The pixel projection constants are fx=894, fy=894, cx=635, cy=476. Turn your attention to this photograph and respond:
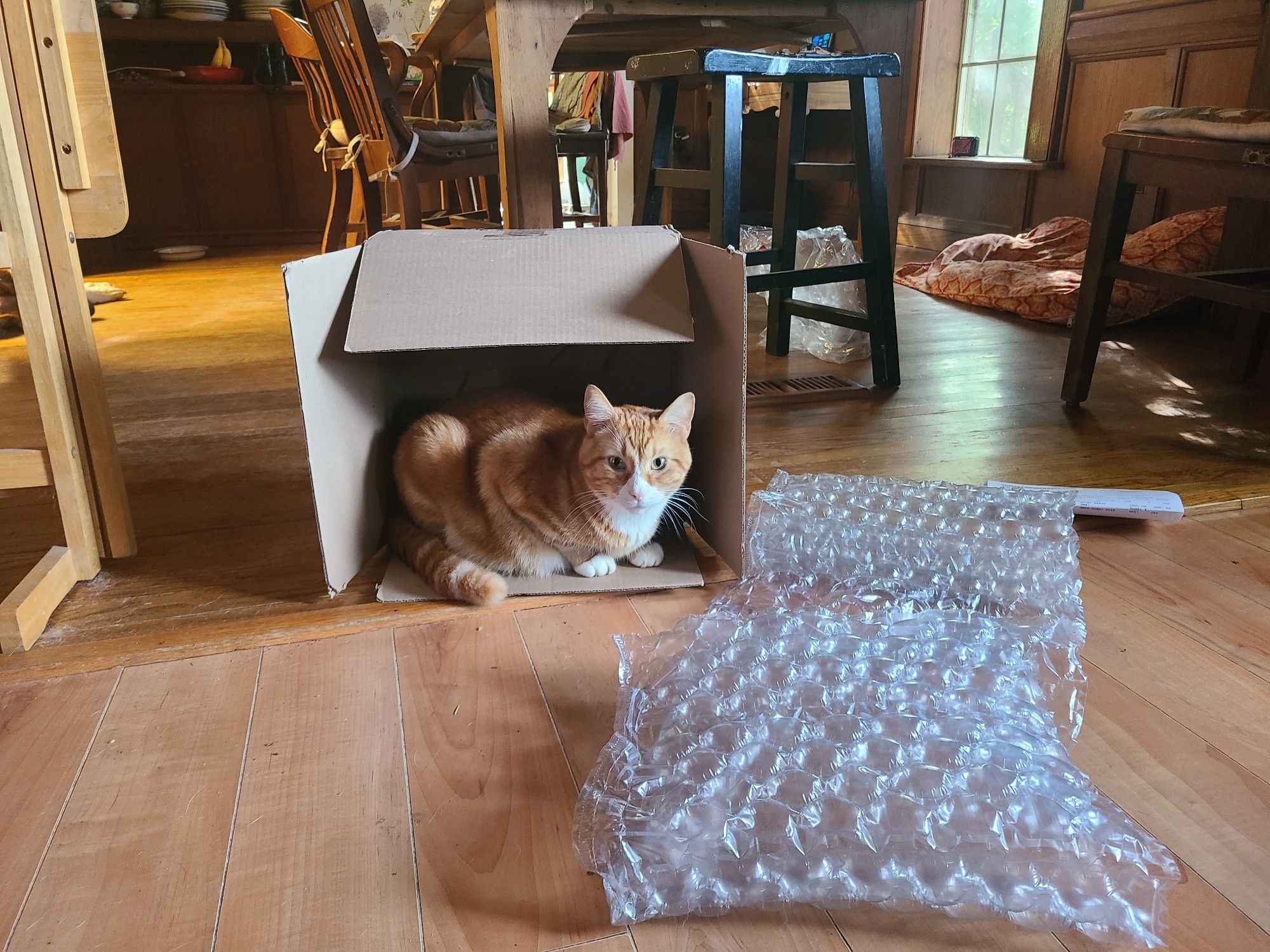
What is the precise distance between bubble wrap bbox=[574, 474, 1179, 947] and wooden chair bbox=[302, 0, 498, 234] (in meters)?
2.01

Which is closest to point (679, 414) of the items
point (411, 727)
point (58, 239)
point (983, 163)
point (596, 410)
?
point (596, 410)

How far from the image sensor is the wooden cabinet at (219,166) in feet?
15.6

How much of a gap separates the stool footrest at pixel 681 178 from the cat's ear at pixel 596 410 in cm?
85

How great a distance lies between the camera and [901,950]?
2.21ft

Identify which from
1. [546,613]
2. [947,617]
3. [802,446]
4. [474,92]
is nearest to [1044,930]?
[947,617]

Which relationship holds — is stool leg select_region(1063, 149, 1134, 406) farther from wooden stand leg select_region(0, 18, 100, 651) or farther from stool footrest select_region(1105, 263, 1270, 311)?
wooden stand leg select_region(0, 18, 100, 651)

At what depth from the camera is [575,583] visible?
4.04 ft

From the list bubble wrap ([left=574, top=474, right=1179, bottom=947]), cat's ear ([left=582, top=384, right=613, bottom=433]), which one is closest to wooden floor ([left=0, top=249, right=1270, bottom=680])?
cat's ear ([left=582, top=384, right=613, bottom=433])

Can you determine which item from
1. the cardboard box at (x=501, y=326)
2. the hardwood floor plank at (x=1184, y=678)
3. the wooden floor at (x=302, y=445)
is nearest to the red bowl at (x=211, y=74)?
the wooden floor at (x=302, y=445)

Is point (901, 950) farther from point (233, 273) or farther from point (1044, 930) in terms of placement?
point (233, 273)

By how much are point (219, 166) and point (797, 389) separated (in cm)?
419

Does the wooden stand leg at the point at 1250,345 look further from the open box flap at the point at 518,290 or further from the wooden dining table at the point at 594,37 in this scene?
the open box flap at the point at 518,290

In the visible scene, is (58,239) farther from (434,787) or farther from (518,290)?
(434,787)

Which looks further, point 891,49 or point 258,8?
point 258,8
